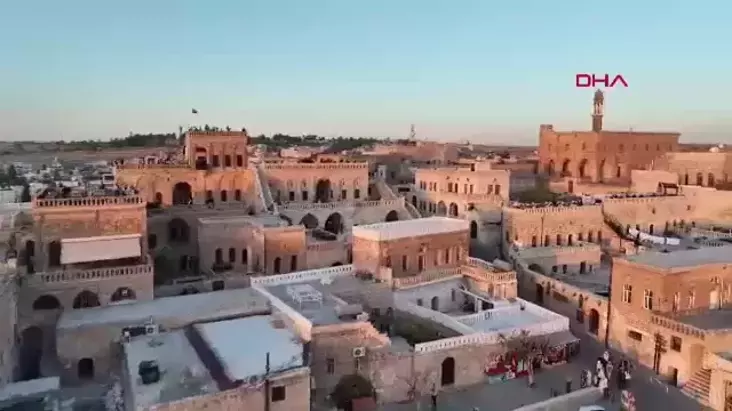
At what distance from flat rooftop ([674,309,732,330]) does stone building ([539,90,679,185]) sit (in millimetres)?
26808

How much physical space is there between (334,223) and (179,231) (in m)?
8.59

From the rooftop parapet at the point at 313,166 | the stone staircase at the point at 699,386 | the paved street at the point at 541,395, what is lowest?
the paved street at the point at 541,395

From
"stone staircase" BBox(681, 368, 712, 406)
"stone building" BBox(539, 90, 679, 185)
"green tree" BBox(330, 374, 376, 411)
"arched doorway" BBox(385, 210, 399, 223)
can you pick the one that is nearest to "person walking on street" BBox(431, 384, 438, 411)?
"green tree" BBox(330, 374, 376, 411)

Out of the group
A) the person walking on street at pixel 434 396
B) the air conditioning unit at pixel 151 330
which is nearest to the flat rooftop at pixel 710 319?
the person walking on street at pixel 434 396

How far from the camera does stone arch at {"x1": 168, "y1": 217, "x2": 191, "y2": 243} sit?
109 feet

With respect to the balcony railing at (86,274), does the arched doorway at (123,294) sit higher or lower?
lower

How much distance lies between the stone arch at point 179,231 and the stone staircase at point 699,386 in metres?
23.8

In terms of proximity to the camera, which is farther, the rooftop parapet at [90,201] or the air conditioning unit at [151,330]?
the rooftop parapet at [90,201]

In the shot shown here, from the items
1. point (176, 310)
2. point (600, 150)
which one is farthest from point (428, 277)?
point (600, 150)

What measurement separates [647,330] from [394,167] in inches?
1458

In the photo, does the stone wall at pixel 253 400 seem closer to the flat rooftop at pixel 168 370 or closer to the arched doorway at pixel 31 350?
the flat rooftop at pixel 168 370

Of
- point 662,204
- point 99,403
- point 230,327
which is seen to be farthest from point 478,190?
point 99,403

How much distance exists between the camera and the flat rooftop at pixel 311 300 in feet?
68.6

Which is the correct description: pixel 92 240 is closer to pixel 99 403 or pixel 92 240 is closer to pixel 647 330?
pixel 99 403
